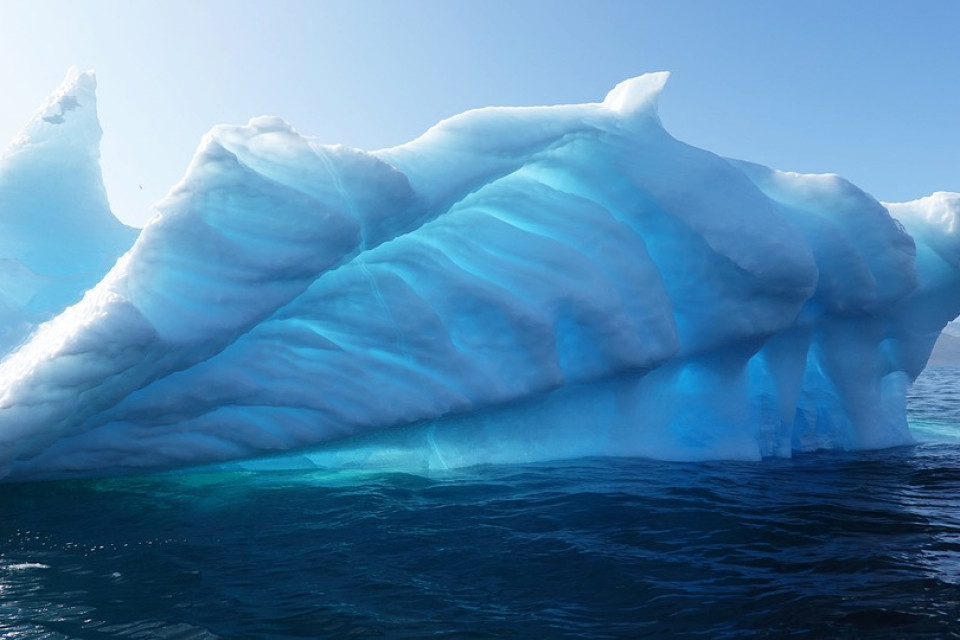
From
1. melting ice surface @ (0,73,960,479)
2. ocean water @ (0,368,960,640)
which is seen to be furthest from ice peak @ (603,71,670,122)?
ocean water @ (0,368,960,640)

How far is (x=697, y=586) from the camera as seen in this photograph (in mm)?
3332

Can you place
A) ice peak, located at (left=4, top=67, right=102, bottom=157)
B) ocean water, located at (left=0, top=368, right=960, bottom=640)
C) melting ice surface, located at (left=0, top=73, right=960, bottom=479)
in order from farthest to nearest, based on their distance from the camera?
ice peak, located at (left=4, top=67, right=102, bottom=157) → melting ice surface, located at (left=0, top=73, right=960, bottom=479) → ocean water, located at (left=0, top=368, right=960, bottom=640)

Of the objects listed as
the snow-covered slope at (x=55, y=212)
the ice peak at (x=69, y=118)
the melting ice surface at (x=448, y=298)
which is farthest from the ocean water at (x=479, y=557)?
the ice peak at (x=69, y=118)

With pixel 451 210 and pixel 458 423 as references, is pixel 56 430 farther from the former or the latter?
pixel 451 210

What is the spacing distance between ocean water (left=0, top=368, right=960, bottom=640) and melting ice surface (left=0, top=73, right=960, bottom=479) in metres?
0.73

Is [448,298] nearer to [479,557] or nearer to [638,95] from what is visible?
[479,557]

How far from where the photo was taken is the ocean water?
2.89 meters

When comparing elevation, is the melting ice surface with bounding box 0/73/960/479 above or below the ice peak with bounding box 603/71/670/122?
below

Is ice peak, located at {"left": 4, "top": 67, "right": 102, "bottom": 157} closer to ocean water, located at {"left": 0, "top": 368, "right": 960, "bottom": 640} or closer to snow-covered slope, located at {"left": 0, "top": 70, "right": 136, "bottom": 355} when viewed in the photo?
snow-covered slope, located at {"left": 0, "top": 70, "right": 136, "bottom": 355}

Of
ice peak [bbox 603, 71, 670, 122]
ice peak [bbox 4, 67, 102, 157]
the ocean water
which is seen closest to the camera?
the ocean water

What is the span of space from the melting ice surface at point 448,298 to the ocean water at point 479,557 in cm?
73

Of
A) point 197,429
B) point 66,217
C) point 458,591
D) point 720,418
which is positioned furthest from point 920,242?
point 66,217

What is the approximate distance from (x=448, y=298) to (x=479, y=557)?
114 inches

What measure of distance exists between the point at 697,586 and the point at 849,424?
5.90 m
